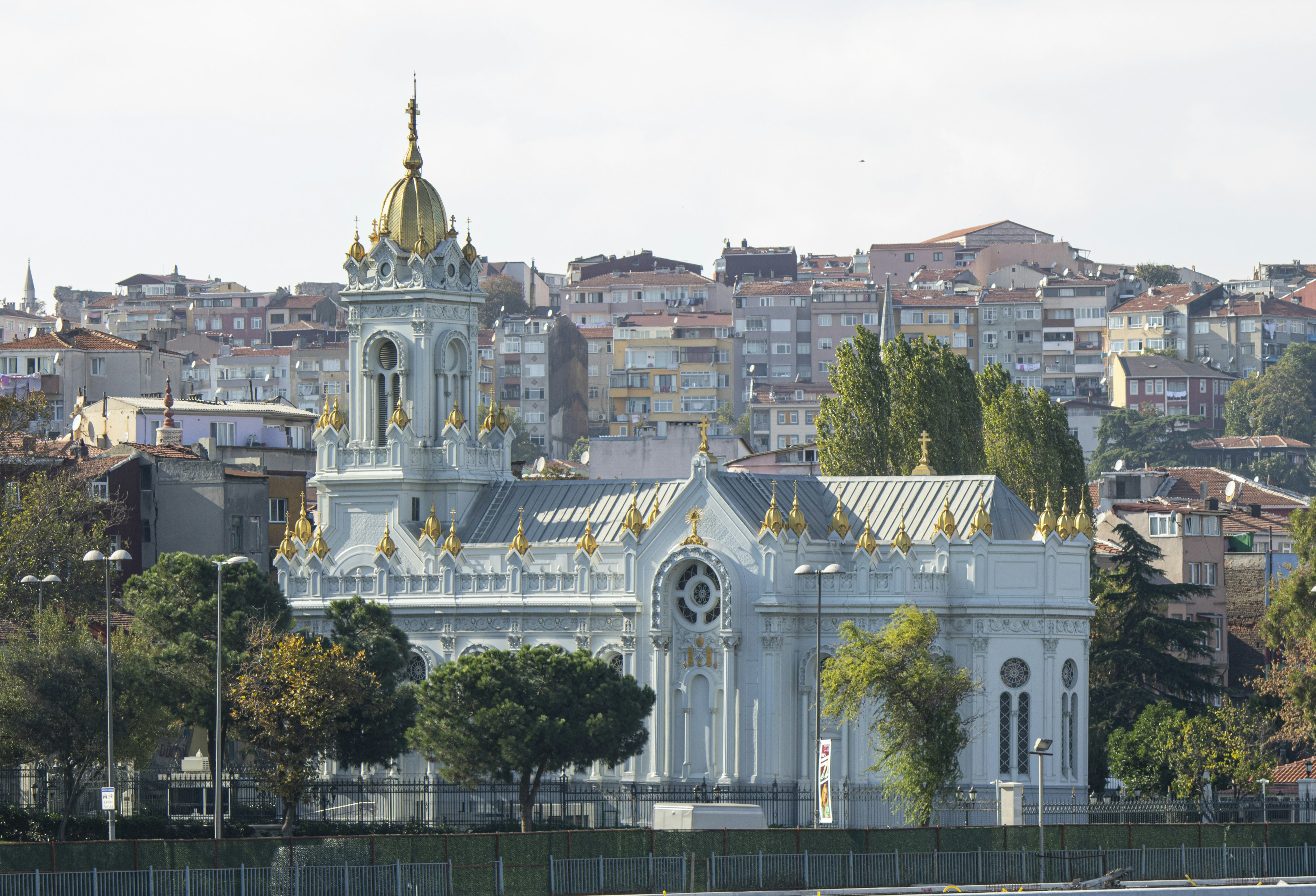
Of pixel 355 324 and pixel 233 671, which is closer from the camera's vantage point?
pixel 233 671

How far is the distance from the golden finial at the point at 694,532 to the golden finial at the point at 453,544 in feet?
30.5

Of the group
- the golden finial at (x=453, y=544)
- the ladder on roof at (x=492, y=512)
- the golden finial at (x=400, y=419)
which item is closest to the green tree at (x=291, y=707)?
the golden finial at (x=453, y=544)

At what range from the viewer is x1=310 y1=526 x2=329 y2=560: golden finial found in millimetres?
94188

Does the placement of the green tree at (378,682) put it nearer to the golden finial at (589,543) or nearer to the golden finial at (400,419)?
the golden finial at (589,543)

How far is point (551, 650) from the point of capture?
263ft

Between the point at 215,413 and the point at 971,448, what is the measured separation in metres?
50.7

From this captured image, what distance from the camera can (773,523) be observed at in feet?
279

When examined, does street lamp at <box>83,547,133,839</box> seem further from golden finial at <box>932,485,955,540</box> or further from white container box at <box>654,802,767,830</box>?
golden finial at <box>932,485,955,540</box>

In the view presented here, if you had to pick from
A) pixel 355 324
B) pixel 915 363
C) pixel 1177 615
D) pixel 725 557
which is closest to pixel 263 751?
pixel 725 557

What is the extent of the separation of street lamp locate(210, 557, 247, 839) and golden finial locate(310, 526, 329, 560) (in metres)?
11.2

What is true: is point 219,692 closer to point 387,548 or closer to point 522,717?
point 522,717

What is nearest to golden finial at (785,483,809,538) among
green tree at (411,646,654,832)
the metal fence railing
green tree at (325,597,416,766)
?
green tree at (411,646,654,832)

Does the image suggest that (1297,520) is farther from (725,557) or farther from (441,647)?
(441,647)

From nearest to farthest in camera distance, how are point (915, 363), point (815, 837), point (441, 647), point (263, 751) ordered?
point (815, 837) → point (263, 751) → point (441, 647) → point (915, 363)
